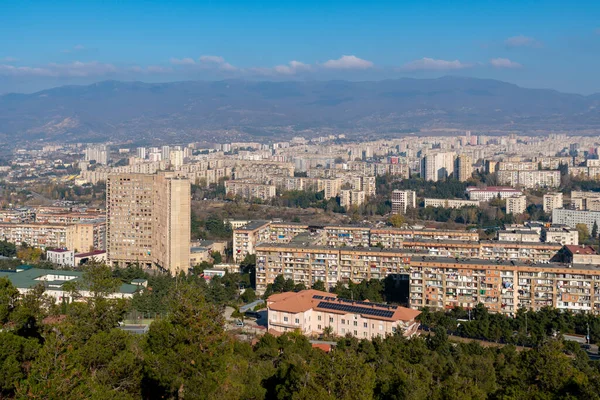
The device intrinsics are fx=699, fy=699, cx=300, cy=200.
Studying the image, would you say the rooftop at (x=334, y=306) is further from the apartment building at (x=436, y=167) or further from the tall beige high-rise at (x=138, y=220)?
the apartment building at (x=436, y=167)

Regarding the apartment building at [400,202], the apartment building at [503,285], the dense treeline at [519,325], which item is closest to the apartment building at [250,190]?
the apartment building at [400,202]

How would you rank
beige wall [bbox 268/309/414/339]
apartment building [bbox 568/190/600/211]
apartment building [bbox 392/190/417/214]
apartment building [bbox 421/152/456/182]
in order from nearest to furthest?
beige wall [bbox 268/309/414/339] < apartment building [bbox 568/190/600/211] < apartment building [bbox 392/190/417/214] < apartment building [bbox 421/152/456/182]

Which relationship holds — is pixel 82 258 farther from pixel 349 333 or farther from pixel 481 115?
pixel 481 115

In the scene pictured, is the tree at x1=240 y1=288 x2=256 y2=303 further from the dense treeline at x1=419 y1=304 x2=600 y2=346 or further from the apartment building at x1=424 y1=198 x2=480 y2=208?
the apartment building at x1=424 y1=198 x2=480 y2=208

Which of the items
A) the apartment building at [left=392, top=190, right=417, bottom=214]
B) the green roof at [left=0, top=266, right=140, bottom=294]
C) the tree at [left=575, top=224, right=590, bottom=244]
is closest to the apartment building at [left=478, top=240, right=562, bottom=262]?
the tree at [left=575, top=224, right=590, bottom=244]

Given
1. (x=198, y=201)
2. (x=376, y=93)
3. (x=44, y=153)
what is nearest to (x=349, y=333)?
(x=198, y=201)

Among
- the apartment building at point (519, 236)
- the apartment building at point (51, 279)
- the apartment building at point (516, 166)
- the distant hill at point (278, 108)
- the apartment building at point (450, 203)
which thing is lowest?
the apartment building at point (51, 279)

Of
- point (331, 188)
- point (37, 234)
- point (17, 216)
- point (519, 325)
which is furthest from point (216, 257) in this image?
point (331, 188)
